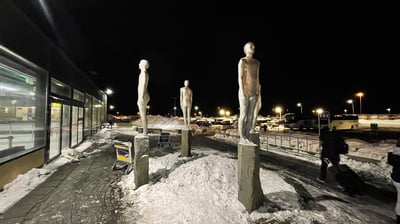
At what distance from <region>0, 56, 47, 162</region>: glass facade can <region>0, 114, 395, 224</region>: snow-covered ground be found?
1.68m

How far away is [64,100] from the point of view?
376 inches

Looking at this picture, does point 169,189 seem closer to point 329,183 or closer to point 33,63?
point 329,183

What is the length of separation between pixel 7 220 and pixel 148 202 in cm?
272

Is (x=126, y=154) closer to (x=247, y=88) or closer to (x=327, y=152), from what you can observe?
(x=247, y=88)

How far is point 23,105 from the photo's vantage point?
27.0 feet

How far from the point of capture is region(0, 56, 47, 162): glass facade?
6.62 m

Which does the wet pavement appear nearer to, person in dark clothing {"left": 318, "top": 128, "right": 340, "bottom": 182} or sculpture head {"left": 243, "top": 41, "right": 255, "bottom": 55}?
sculpture head {"left": 243, "top": 41, "right": 255, "bottom": 55}

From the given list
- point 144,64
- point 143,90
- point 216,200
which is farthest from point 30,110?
point 216,200

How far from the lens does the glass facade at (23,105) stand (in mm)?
6621

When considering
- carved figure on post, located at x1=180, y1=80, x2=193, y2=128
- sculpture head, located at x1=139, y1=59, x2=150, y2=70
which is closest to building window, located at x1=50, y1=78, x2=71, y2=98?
sculpture head, located at x1=139, y1=59, x2=150, y2=70

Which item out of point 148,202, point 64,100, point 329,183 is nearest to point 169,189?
point 148,202

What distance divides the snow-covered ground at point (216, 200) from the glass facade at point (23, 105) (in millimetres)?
1684

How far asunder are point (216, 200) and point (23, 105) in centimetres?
914

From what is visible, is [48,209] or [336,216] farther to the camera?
[48,209]
